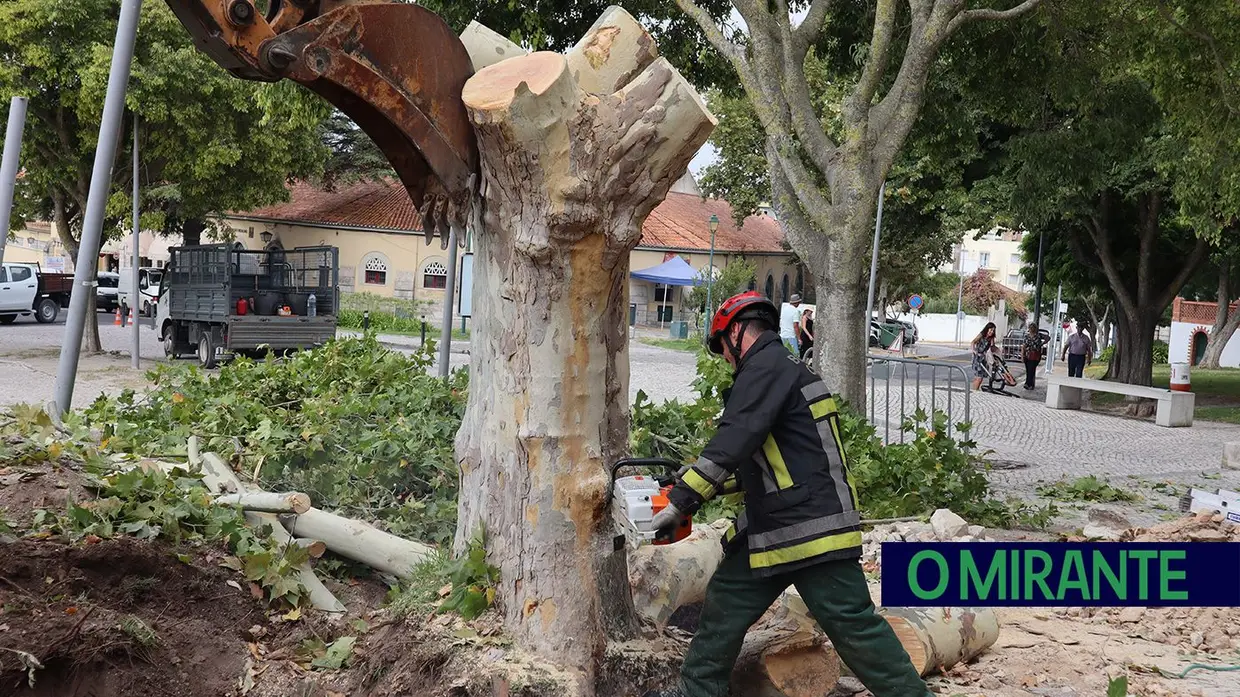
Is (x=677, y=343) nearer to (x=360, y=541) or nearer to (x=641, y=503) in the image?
(x=360, y=541)

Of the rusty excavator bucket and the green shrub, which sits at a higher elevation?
the rusty excavator bucket

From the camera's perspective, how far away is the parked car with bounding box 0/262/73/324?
2966 centimetres

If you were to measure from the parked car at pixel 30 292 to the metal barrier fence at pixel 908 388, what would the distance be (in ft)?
78.3

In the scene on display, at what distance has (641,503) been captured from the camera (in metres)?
4.01

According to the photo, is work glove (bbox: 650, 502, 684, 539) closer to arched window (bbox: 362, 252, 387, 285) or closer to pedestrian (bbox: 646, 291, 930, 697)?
pedestrian (bbox: 646, 291, 930, 697)

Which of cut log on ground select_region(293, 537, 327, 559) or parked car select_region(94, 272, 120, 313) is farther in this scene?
parked car select_region(94, 272, 120, 313)

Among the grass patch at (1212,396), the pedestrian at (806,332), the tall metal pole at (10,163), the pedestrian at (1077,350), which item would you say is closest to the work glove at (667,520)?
the tall metal pole at (10,163)

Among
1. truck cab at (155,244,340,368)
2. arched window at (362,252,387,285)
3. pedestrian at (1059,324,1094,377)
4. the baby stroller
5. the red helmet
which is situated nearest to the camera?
the red helmet

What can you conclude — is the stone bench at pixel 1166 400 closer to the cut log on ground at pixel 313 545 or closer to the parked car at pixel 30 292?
the cut log on ground at pixel 313 545

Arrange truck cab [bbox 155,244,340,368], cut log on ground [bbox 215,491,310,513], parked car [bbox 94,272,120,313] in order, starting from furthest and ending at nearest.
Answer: parked car [bbox 94,272,120,313], truck cab [bbox 155,244,340,368], cut log on ground [bbox 215,491,310,513]

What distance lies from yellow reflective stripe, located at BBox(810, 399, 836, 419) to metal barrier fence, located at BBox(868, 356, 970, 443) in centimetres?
667

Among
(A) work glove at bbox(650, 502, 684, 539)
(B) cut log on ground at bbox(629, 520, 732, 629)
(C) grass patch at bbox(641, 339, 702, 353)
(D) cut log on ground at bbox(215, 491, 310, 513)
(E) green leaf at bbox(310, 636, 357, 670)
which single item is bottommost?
(E) green leaf at bbox(310, 636, 357, 670)

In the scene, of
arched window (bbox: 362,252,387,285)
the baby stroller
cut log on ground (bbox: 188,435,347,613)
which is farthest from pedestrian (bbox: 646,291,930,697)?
arched window (bbox: 362,252,387,285)

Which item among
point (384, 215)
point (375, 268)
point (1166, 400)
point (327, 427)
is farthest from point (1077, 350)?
point (384, 215)
